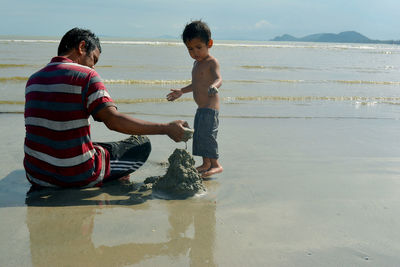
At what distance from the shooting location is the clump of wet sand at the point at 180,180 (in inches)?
123

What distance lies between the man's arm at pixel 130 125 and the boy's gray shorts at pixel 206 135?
3.42 ft

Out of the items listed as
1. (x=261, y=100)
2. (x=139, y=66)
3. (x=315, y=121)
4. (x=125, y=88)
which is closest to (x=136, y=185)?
(x=315, y=121)

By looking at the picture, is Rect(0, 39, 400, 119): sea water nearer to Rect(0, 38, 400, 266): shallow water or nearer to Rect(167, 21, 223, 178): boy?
Rect(0, 38, 400, 266): shallow water

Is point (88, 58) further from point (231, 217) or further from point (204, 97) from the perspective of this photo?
point (231, 217)

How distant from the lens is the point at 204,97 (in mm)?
4000

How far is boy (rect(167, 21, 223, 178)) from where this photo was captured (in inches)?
150

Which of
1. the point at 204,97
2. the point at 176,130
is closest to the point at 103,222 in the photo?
the point at 176,130

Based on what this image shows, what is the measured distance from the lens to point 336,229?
252 cm

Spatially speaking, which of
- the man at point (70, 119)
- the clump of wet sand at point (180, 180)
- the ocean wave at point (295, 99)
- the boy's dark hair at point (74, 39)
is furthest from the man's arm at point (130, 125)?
the ocean wave at point (295, 99)

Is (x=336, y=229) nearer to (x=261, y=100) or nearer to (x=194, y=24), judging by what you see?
(x=194, y=24)

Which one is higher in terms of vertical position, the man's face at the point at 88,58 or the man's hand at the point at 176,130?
the man's face at the point at 88,58

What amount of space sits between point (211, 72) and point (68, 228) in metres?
2.19

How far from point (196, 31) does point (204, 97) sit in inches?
26.1

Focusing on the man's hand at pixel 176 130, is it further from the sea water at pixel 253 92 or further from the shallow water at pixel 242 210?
the sea water at pixel 253 92
